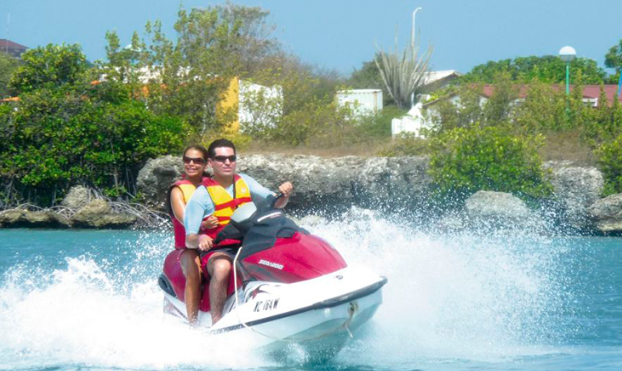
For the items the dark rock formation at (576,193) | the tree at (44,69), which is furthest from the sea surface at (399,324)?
the tree at (44,69)

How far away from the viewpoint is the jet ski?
16.2 ft

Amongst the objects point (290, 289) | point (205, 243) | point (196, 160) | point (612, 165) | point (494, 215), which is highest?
point (196, 160)

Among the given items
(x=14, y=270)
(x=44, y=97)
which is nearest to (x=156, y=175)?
(x=44, y=97)

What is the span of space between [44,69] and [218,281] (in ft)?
50.0

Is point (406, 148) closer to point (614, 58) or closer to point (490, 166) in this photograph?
point (490, 166)

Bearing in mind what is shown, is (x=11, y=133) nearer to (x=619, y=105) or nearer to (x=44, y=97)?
(x=44, y=97)

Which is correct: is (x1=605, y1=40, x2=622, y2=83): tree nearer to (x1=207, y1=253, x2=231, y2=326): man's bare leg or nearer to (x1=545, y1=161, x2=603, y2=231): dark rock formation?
(x1=545, y1=161, x2=603, y2=231): dark rock formation

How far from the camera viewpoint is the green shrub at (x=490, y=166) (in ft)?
52.2

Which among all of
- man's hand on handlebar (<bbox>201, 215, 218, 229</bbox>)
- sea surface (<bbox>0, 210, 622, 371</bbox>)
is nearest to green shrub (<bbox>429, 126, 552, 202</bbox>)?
sea surface (<bbox>0, 210, 622, 371</bbox>)

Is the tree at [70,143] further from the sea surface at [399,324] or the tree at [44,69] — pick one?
the sea surface at [399,324]

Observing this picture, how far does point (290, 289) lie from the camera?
497 centimetres

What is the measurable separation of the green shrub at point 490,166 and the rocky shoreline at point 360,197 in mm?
291

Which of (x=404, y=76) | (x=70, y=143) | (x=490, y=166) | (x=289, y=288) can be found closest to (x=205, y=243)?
(x=289, y=288)

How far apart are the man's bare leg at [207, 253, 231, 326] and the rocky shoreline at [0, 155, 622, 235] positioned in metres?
10.0
